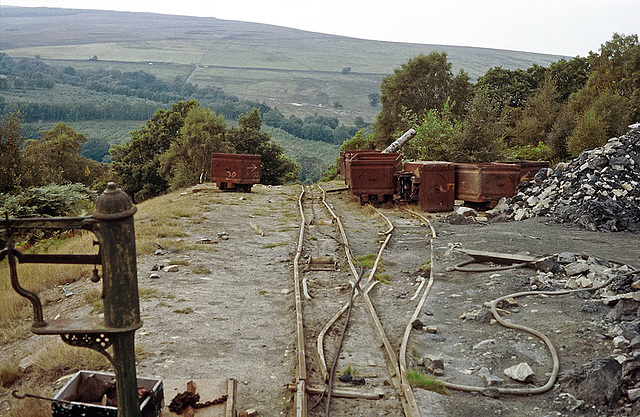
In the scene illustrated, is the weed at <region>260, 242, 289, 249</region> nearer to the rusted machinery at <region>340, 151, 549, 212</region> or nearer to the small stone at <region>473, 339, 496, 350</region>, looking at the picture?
the rusted machinery at <region>340, 151, 549, 212</region>

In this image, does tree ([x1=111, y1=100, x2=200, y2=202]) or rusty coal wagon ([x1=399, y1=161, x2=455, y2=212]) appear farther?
tree ([x1=111, y1=100, x2=200, y2=202])

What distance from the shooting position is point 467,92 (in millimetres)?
42062

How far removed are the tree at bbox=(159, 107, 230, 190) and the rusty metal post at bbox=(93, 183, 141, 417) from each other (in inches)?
1208

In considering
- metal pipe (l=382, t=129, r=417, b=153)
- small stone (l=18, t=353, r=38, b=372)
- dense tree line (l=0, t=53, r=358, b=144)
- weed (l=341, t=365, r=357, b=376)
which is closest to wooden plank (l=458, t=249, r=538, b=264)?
weed (l=341, t=365, r=357, b=376)

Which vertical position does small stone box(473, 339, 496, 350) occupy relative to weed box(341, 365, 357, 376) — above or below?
below

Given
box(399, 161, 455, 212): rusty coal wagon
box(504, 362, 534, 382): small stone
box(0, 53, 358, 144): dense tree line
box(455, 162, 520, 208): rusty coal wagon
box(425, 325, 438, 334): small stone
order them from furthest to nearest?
box(0, 53, 358, 144): dense tree line
box(399, 161, 455, 212): rusty coal wagon
box(455, 162, 520, 208): rusty coal wagon
box(425, 325, 438, 334): small stone
box(504, 362, 534, 382): small stone

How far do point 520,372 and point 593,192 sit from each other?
349 inches

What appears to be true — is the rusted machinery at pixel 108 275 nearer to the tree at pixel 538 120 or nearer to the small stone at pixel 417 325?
the small stone at pixel 417 325

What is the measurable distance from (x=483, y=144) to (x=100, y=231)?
19.4m

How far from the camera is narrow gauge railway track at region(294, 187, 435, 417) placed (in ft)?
17.1

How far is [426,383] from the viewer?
5375mm

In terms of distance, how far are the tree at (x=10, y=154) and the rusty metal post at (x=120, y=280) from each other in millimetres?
20929

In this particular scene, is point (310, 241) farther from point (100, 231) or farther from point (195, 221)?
point (100, 231)

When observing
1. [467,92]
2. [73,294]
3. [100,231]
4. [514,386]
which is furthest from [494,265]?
[467,92]
